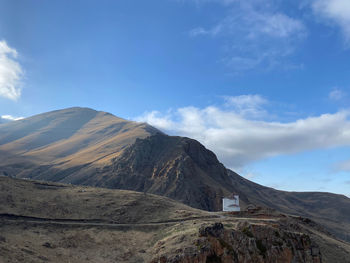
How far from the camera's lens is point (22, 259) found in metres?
29.7

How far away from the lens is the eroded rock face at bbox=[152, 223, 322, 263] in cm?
3138

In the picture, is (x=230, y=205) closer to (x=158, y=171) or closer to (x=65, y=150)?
(x=158, y=171)

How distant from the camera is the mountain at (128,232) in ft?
107

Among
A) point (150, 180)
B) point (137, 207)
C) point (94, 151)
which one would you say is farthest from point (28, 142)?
point (137, 207)

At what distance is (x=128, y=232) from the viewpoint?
4469 cm

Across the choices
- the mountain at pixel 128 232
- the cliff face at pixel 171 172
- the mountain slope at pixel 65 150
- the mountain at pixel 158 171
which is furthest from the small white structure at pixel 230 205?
the mountain slope at pixel 65 150

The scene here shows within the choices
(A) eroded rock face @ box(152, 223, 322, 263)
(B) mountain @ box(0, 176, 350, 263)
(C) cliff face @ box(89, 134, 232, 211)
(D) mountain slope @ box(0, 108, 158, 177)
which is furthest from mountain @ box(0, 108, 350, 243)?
(A) eroded rock face @ box(152, 223, 322, 263)

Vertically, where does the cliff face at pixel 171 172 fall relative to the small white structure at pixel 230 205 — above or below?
above

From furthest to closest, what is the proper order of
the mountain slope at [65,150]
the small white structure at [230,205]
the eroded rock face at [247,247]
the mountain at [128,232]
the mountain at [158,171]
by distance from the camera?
the mountain slope at [65,150] < the mountain at [158,171] < the small white structure at [230,205] < the mountain at [128,232] < the eroded rock face at [247,247]

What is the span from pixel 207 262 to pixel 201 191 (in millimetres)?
53044

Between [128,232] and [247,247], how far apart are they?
18589 mm

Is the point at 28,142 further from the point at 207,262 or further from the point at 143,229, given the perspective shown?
the point at 207,262

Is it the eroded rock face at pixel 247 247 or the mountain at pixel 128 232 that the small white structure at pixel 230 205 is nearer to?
the mountain at pixel 128 232

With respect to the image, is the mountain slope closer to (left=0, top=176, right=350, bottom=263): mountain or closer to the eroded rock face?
(left=0, top=176, right=350, bottom=263): mountain
